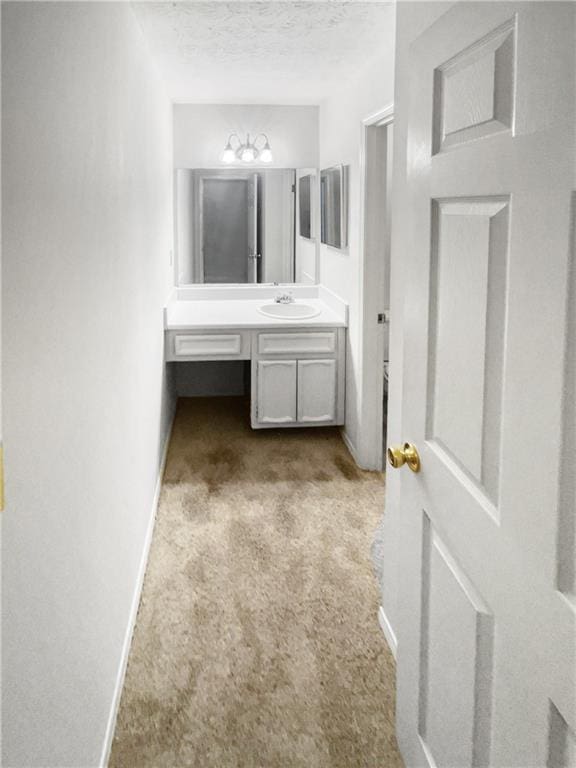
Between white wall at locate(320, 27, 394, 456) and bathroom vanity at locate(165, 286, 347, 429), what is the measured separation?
0.34 feet

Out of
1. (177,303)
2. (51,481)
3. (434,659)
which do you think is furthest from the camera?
(177,303)

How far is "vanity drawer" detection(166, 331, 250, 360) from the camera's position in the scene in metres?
4.43

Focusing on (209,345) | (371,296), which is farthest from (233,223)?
(371,296)

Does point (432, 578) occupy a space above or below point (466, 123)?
below

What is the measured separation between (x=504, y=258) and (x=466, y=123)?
0.29 metres

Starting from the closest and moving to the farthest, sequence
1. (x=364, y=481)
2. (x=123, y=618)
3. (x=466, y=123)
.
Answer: (x=466, y=123) → (x=123, y=618) → (x=364, y=481)

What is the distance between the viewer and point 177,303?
5.24 meters

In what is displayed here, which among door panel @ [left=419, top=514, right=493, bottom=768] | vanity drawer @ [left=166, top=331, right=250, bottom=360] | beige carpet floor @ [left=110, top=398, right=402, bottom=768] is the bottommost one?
beige carpet floor @ [left=110, top=398, right=402, bottom=768]


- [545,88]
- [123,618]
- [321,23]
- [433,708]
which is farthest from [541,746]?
[321,23]

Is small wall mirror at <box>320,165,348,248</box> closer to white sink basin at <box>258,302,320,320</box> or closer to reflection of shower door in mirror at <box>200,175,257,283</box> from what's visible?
white sink basin at <box>258,302,320,320</box>

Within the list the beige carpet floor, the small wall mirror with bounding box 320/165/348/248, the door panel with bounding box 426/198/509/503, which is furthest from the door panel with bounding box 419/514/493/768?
the small wall mirror with bounding box 320/165/348/248

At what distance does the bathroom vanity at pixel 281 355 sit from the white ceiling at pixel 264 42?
1402mm

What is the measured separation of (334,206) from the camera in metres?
4.57

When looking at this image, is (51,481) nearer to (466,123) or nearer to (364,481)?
(466,123)
